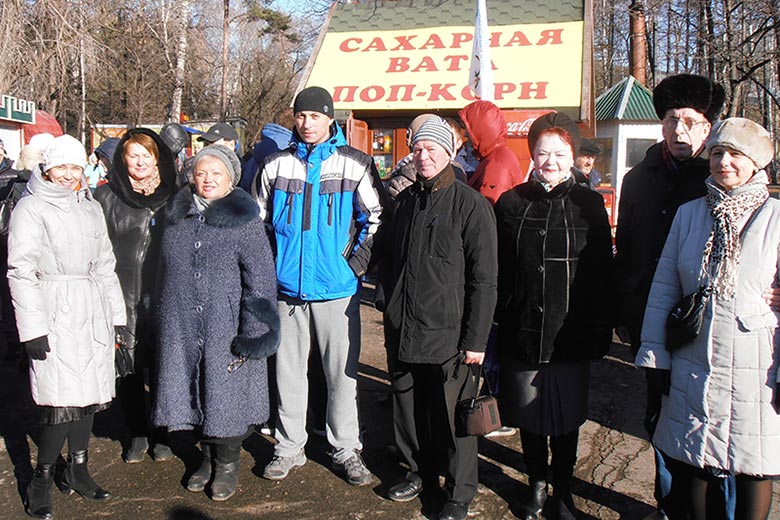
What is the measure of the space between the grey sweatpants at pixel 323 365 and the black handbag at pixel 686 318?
171 cm

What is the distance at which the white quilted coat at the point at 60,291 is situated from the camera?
314cm

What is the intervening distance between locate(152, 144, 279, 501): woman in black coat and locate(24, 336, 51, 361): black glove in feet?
1.79

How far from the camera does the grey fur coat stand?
11.1ft

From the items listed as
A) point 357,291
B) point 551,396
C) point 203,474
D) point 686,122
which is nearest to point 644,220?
point 686,122

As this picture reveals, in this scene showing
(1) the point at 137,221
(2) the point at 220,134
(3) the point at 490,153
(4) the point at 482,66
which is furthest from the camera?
(4) the point at 482,66

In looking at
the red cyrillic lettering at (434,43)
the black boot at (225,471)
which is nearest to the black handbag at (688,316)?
the black boot at (225,471)

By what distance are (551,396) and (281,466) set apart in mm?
1596

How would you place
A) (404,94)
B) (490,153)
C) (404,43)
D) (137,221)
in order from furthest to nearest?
(404,43)
(404,94)
(490,153)
(137,221)

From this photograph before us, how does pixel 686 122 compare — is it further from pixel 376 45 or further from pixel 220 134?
pixel 376 45

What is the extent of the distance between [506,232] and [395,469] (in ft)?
5.19

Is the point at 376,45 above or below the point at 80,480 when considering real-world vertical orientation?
above

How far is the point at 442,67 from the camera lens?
10906 mm

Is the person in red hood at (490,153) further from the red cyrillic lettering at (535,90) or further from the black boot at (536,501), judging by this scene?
the red cyrillic lettering at (535,90)

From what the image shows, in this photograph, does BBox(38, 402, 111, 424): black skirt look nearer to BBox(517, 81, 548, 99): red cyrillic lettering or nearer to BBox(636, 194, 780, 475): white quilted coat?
BBox(636, 194, 780, 475): white quilted coat
